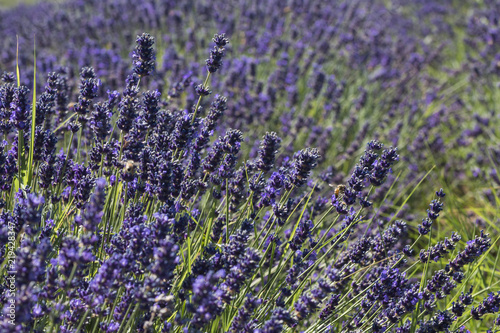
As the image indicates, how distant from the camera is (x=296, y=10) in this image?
7.23 m

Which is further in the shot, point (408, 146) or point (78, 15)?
point (78, 15)

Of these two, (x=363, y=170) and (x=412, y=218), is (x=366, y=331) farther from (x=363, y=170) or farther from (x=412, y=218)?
(x=412, y=218)

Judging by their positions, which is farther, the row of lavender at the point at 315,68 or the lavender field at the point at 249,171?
the row of lavender at the point at 315,68

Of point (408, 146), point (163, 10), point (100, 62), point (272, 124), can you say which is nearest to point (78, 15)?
point (163, 10)

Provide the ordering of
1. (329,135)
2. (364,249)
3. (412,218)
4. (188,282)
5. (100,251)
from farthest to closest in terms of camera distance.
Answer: (329,135) < (412,218) < (364,249) < (100,251) < (188,282)

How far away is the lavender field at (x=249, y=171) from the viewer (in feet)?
6.20

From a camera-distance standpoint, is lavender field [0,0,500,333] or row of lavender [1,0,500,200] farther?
row of lavender [1,0,500,200]

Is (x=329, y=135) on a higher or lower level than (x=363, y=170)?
lower

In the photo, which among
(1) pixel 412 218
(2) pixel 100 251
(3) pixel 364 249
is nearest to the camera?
(2) pixel 100 251

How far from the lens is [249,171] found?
284 centimetres

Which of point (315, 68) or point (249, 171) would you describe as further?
point (315, 68)

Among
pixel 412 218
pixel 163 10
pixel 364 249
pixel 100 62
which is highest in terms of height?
pixel 163 10

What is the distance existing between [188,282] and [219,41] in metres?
1.34

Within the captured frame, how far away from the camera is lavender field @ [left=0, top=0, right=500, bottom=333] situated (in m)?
1.89
